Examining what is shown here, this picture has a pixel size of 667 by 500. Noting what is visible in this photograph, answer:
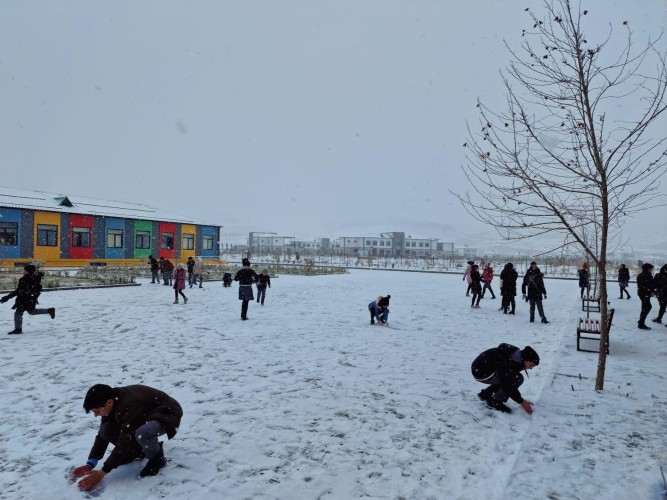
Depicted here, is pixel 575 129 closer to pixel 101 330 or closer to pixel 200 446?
pixel 200 446

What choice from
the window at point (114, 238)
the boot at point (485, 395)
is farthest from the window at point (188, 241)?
the boot at point (485, 395)

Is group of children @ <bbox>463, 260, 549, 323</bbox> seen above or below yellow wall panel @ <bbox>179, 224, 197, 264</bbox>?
below

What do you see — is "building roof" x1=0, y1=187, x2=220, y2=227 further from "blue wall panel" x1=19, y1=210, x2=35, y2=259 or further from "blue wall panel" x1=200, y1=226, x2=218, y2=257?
"blue wall panel" x1=200, y1=226, x2=218, y2=257

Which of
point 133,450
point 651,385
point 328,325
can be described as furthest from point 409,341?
point 133,450

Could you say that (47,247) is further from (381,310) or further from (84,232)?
(381,310)

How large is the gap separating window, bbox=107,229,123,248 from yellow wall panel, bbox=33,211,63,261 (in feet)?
12.9

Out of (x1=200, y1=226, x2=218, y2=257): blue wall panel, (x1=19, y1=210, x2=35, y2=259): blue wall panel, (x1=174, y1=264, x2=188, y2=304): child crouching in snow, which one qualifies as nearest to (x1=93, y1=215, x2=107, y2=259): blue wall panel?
(x1=19, y1=210, x2=35, y2=259): blue wall panel

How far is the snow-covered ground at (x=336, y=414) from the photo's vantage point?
13.3ft

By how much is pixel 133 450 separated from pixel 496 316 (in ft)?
41.4

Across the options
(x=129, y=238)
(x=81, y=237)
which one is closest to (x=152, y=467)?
(x=81, y=237)

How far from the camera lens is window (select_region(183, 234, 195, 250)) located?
1667 inches

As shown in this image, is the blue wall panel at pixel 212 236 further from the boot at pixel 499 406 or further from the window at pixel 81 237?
the boot at pixel 499 406

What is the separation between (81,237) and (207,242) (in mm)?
13500

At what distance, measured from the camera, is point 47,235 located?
31.6 metres
